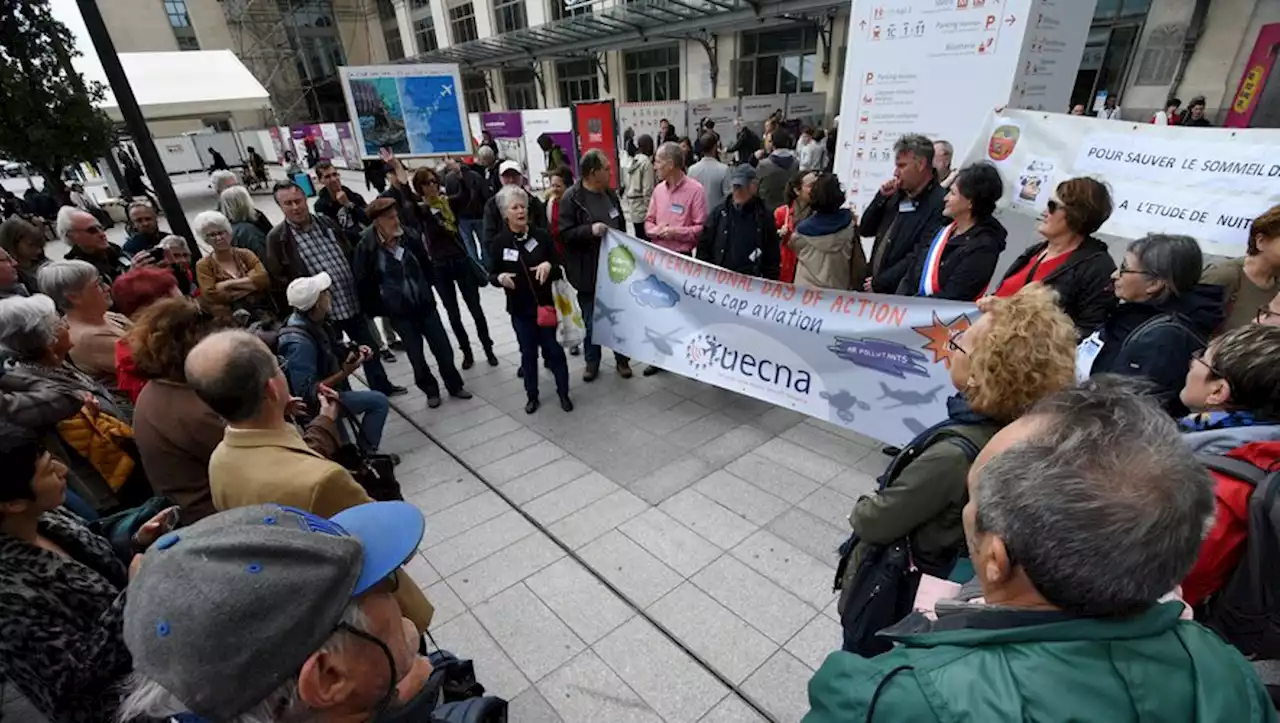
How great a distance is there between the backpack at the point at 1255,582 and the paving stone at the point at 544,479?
3069 mm

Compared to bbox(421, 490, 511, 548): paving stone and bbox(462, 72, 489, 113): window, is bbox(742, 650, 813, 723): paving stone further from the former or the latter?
bbox(462, 72, 489, 113): window

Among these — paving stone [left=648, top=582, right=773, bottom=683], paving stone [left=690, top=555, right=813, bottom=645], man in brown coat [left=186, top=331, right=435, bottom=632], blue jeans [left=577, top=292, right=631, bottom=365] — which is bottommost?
paving stone [left=690, top=555, right=813, bottom=645]

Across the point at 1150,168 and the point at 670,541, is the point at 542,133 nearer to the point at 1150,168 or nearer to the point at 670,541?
the point at 1150,168

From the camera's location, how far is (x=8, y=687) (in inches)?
47.5

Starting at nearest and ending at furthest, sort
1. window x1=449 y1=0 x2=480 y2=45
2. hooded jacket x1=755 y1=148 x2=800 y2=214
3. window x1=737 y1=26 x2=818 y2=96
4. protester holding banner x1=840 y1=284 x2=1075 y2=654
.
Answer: protester holding banner x1=840 y1=284 x2=1075 y2=654
hooded jacket x1=755 y1=148 x2=800 y2=214
window x1=737 y1=26 x2=818 y2=96
window x1=449 y1=0 x2=480 y2=45

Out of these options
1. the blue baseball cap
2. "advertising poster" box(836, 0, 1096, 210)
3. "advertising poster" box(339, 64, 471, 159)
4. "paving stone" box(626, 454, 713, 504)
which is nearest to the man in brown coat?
the blue baseball cap

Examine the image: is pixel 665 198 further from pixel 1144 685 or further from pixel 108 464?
pixel 1144 685

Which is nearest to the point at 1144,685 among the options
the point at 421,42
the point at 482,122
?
the point at 482,122

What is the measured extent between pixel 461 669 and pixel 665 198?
4.16 meters

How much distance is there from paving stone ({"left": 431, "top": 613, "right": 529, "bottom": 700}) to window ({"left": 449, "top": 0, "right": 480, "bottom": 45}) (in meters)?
32.0

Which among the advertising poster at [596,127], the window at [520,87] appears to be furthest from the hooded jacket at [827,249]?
the window at [520,87]

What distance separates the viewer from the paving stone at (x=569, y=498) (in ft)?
11.3

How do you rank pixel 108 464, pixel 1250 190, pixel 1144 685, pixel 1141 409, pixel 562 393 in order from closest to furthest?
1. pixel 1144 685
2. pixel 1141 409
3. pixel 108 464
4. pixel 1250 190
5. pixel 562 393

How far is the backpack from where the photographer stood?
1.38 m
